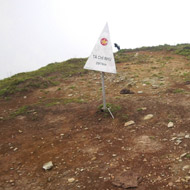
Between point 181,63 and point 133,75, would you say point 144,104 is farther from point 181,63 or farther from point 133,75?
point 181,63

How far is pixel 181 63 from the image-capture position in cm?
1666

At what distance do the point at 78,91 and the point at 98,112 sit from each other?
15.0 ft

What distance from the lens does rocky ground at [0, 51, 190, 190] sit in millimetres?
4707

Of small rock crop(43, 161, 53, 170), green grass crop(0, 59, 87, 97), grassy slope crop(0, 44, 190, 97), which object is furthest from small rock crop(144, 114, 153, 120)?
green grass crop(0, 59, 87, 97)

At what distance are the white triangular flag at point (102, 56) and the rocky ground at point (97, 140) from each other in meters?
1.94

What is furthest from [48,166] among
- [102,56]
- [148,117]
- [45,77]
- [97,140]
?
[45,77]

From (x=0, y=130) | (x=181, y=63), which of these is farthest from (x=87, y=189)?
(x=181, y=63)

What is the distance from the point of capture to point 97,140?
6.60 meters

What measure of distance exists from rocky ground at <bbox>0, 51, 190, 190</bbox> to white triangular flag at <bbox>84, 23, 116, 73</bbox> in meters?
1.94

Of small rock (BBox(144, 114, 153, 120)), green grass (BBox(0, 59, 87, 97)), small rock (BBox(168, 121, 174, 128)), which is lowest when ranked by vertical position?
small rock (BBox(168, 121, 174, 128))

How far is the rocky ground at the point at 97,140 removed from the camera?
4.71m

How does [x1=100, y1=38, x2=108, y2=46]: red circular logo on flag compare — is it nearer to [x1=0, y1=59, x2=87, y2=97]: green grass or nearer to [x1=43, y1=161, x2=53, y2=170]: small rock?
[x1=43, y1=161, x2=53, y2=170]: small rock

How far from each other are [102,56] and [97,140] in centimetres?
355

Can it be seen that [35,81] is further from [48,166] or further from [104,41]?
[48,166]
